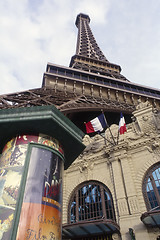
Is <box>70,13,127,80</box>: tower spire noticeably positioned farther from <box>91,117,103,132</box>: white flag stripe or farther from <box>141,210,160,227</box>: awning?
<box>141,210,160,227</box>: awning

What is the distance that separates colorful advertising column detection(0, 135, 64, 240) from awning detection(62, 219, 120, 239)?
7.30 m

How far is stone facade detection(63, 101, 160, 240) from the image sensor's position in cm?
1446

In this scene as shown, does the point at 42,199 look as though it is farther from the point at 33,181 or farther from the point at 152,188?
the point at 152,188

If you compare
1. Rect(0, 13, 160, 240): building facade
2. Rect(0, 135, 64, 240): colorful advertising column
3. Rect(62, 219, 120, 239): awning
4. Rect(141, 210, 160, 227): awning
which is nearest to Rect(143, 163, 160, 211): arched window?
Rect(0, 13, 160, 240): building facade

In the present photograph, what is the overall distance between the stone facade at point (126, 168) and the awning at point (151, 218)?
401 millimetres

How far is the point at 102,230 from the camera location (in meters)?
14.6

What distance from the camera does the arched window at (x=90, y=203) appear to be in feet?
54.1

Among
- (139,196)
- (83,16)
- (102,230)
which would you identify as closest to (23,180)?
(102,230)

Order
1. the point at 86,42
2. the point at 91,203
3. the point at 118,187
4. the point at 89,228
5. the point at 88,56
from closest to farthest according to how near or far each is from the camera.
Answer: the point at 89,228
the point at 118,187
the point at 91,203
the point at 88,56
the point at 86,42

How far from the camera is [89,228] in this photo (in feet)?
47.1

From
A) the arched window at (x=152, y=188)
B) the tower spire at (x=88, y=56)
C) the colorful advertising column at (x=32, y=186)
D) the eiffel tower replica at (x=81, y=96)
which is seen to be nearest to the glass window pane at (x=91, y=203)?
the arched window at (x=152, y=188)

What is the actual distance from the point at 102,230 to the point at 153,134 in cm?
921

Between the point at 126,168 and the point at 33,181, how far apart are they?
11.8 metres

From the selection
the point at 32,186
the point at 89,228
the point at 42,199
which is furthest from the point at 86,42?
the point at 42,199
